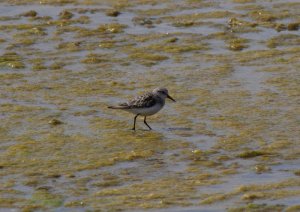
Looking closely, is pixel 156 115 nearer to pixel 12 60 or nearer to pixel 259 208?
pixel 12 60

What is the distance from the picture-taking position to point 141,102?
14.5 metres

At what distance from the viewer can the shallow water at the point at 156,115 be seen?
1174cm

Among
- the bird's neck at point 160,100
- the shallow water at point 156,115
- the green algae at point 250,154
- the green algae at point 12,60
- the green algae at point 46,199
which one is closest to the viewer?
the green algae at point 46,199

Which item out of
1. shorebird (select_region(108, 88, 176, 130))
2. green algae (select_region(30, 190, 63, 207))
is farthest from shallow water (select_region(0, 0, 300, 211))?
shorebird (select_region(108, 88, 176, 130))

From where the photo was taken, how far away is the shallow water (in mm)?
11742

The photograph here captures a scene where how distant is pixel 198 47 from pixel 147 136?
4.93 metres

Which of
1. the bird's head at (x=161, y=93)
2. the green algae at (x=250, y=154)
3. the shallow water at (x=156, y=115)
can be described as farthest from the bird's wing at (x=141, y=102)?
the green algae at (x=250, y=154)

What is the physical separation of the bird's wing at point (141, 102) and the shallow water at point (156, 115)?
0.35 meters

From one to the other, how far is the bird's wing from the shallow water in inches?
13.7

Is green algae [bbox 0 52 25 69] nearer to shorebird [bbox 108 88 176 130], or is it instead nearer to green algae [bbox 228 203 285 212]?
shorebird [bbox 108 88 176 130]

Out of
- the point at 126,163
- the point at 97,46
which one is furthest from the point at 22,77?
the point at 126,163

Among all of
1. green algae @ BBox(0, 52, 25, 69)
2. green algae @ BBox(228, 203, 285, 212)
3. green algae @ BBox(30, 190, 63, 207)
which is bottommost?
green algae @ BBox(228, 203, 285, 212)

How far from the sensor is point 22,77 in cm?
1706

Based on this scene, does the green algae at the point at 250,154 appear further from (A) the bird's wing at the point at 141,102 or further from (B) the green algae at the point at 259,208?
(A) the bird's wing at the point at 141,102
